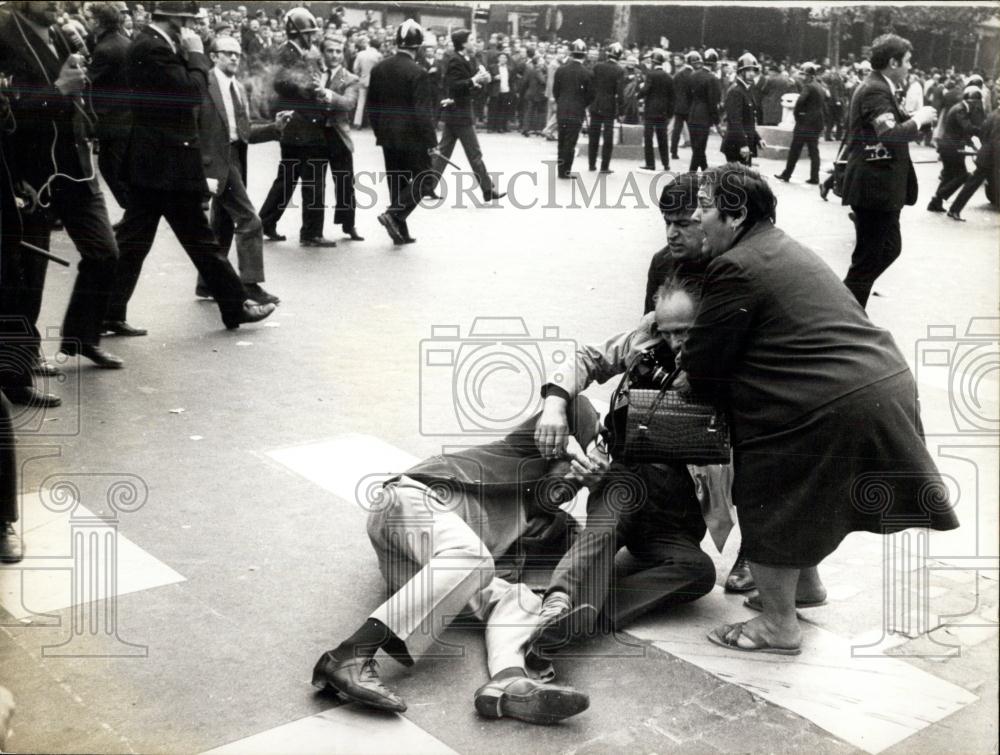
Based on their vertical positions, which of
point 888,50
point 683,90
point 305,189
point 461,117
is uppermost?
point 888,50

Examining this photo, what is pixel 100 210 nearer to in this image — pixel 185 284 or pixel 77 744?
pixel 185 284

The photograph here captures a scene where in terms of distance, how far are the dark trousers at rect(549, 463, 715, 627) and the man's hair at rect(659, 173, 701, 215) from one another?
2.82 ft

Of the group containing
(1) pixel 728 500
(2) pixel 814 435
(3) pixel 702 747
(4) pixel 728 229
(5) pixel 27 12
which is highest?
(5) pixel 27 12

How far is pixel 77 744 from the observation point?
289 cm

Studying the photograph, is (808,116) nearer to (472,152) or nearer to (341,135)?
(472,152)

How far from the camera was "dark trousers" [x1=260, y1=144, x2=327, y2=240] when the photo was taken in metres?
9.90

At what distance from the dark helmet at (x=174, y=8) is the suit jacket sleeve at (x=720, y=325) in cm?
400

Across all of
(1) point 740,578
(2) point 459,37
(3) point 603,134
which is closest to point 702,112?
(3) point 603,134

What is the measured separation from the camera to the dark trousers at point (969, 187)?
580 inches

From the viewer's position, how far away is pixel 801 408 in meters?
3.39

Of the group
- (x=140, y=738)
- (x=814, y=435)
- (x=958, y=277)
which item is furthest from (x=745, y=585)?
(x=958, y=277)

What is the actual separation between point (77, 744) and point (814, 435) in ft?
7.10

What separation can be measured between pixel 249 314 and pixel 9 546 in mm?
3360

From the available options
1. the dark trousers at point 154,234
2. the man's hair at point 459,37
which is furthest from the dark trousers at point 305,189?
the man's hair at point 459,37
